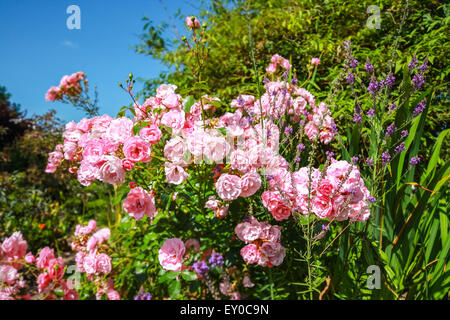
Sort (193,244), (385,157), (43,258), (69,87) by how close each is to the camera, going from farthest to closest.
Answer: (69,87) < (43,258) < (193,244) < (385,157)

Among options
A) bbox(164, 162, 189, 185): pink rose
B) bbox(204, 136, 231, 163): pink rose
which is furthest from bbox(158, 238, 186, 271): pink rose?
bbox(204, 136, 231, 163): pink rose

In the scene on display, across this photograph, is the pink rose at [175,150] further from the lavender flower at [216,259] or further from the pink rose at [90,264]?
the pink rose at [90,264]

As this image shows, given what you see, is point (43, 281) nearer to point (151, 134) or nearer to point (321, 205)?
point (151, 134)

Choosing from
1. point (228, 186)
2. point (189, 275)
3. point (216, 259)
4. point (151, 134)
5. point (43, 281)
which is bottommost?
point (43, 281)

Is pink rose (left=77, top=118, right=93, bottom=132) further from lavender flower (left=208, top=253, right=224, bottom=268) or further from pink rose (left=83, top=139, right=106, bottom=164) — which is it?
lavender flower (left=208, top=253, right=224, bottom=268)

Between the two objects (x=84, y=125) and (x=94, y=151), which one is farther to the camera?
(x=84, y=125)

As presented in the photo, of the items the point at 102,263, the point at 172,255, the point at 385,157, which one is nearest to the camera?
the point at 385,157

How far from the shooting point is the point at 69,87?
2.22 meters

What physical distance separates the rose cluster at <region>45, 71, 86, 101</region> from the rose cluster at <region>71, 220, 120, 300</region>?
1099mm

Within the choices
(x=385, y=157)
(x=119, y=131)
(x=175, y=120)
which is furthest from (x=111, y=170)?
(x=385, y=157)

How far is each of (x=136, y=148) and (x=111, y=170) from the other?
0.13 metres

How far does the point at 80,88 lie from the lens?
2.24 meters

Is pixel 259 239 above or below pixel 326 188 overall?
below
